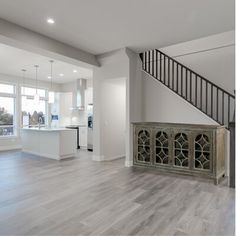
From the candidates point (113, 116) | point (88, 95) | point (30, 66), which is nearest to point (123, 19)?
point (113, 116)

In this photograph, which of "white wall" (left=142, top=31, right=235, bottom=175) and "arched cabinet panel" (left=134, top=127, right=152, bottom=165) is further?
"white wall" (left=142, top=31, right=235, bottom=175)

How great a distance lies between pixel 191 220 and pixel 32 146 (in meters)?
6.04

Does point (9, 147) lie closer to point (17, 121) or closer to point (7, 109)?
point (17, 121)

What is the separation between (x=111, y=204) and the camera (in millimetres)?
3027

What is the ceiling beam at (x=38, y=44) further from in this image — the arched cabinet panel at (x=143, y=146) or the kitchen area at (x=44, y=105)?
the arched cabinet panel at (x=143, y=146)

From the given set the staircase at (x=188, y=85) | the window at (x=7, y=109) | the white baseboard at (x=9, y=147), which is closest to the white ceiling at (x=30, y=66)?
the window at (x=7, y=109)

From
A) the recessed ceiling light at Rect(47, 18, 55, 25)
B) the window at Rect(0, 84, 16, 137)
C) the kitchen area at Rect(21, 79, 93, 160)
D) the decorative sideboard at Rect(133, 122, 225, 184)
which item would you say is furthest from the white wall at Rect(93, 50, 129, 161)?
the window at Rect(0, 84, 16, 137)

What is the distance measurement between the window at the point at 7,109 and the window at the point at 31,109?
403 millimetres

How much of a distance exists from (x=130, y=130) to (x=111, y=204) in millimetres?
2599

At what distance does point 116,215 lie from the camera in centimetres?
269

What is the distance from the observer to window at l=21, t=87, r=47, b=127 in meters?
8.86

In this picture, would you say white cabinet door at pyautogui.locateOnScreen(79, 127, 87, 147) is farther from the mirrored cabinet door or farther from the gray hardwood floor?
the mirrored cabinet door

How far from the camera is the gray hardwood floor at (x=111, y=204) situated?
2387 mm

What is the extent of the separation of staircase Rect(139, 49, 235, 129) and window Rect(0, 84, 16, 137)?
18.9 feet
